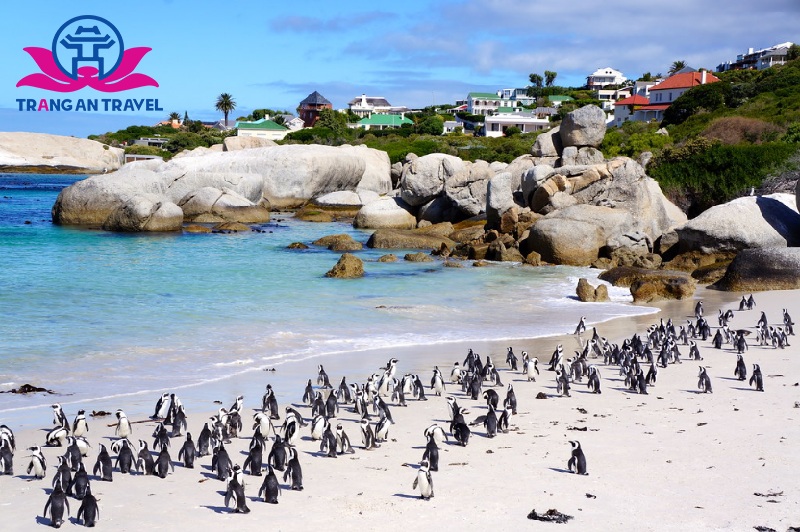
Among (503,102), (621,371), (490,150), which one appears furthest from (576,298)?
(503,102)

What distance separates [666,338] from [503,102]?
12469 cm

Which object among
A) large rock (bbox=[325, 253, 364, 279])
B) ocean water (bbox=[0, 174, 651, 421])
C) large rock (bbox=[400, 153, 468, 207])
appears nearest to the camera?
ocean water (bbox=[0, 174, 651, 421])

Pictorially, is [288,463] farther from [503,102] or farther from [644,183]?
[503,102]

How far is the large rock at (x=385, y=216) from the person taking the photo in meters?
40.5

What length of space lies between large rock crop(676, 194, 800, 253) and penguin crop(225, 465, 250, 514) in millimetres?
21404

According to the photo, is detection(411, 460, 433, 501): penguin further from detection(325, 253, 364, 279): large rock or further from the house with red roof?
the house with red roof

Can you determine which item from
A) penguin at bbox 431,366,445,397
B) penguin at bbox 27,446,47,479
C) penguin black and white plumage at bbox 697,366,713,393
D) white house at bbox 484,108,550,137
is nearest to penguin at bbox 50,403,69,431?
penguin at bbox 27,446,47,479

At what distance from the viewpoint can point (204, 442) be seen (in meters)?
9.64

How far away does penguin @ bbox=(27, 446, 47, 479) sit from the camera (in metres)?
8.86

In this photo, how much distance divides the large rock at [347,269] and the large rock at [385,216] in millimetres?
14498

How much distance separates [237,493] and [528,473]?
303 cm

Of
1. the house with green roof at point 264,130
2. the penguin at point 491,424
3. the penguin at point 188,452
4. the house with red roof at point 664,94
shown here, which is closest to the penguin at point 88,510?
the penguin at point 188,452

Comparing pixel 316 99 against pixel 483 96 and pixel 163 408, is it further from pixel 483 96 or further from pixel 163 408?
pixel 163 408

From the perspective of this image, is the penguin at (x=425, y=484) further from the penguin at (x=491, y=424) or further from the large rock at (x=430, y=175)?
the large rock at (x=430, y=175)
